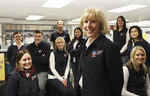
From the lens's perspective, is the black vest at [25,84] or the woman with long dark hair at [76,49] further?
the woman with long dark hair at [76,49]

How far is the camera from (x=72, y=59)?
3.17m

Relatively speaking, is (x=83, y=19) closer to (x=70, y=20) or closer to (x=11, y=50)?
(x=11, y=50)

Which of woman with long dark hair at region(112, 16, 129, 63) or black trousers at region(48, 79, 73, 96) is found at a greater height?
woman with long dark hair at region(112, 16, 129, 63)

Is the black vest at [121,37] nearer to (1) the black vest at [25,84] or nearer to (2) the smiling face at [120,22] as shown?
(2) the smiling face at [120,22]

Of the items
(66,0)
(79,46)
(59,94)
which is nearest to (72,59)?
(79,46)

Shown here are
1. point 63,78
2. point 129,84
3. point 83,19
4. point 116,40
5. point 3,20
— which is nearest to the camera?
point 83,19

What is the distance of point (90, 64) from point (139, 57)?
43.1 inches

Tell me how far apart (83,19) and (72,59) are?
2.06m

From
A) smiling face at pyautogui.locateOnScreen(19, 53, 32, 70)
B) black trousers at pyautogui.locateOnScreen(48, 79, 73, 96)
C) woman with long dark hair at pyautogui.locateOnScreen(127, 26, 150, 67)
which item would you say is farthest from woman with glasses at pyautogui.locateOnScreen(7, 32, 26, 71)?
woman with long dark hair at pyautogui.locateOnScreen(127, 26, 150, 67)

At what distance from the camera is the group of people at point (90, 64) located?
1046mm

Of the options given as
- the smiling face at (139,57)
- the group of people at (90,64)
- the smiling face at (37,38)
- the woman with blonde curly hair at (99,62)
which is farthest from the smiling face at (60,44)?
the woman with blonde curly hair at (99,62)

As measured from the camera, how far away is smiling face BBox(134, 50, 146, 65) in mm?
1858

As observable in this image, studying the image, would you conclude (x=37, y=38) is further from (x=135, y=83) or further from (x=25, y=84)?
(x=135, y=83)

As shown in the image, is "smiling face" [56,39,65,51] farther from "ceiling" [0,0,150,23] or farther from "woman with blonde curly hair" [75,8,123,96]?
"ceiling" [0,0,150,23]
